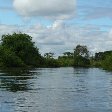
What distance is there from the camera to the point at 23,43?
164125 millimetres


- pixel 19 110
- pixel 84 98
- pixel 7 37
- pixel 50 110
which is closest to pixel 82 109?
pixel 50 110

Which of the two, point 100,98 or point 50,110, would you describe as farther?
point 100,98

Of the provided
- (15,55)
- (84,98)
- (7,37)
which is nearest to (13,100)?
(84,98)

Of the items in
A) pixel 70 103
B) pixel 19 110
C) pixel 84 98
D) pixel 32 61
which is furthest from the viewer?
pixel 32 61

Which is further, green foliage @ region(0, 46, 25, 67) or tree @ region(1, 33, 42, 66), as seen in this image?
tree @ region(1, 33, 42, 66)

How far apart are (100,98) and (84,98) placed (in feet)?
4.53

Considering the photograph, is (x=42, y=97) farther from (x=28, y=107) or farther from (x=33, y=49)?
(x=33, y=49)

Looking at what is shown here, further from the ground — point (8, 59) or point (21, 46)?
point (21, 46)

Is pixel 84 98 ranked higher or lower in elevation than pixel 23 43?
lower

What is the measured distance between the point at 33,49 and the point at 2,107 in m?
143

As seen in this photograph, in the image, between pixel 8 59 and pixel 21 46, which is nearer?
pixel 8 59

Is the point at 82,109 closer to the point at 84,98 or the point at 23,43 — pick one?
the point at 84,98

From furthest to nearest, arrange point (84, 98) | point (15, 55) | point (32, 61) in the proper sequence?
point (32, 61)
point (15, 55)
point (84, 98)

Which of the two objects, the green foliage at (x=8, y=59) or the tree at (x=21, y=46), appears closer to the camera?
the green foliage at (x=8, y=59)
